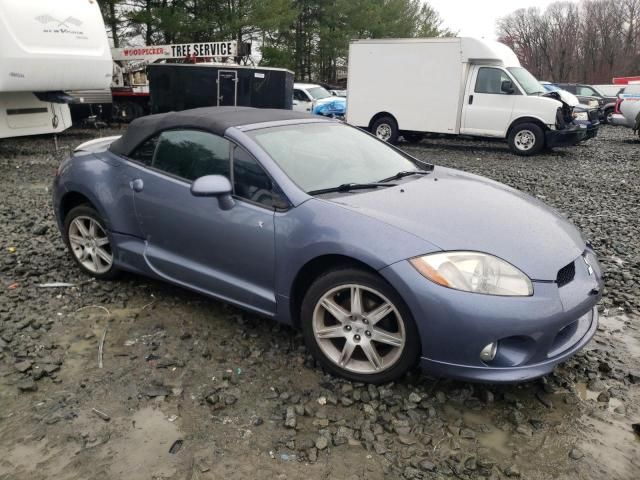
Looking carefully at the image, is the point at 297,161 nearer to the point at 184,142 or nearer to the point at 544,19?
the point at 184,142

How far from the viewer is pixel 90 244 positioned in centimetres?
431

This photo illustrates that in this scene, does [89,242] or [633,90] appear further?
[633,90]

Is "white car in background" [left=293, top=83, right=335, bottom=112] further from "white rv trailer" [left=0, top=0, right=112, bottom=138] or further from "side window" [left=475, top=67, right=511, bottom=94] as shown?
"white rv trailer" [left=0, top=0, right=112, bottom=138]

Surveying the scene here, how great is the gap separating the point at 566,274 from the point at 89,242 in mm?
3483

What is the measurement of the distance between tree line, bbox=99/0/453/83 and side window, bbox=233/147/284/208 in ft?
72.5

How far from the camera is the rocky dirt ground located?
239cm

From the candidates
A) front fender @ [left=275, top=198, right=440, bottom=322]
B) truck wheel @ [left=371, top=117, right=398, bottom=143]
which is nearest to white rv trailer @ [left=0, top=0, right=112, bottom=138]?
truck wheel @ [left=371, top=117, right=398, bottom=143]

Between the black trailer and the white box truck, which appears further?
the black trailer

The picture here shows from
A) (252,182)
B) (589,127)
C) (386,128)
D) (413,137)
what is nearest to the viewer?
(252,182)

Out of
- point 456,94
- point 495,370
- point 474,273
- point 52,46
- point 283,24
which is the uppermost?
point 283,24

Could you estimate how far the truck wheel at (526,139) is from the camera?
1218 centimetres

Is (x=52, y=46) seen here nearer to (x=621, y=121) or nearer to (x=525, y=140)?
(x=525, y=140)

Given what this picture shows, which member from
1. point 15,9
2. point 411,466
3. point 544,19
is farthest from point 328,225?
point 544,19

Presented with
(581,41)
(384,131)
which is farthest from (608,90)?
(581,41)
